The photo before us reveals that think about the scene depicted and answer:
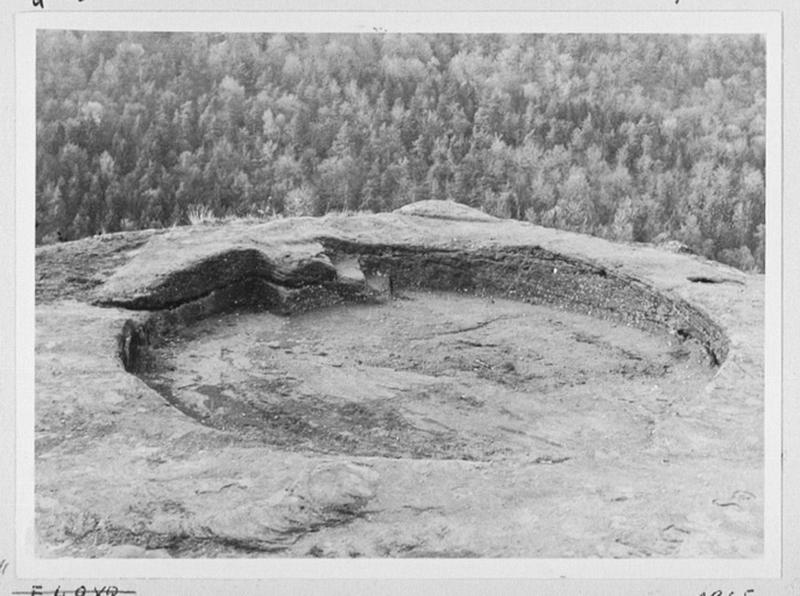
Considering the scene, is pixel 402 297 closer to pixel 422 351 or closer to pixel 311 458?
pixel 422 351

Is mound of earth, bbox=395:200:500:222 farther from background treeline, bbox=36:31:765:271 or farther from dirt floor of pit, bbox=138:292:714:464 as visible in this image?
→ dirt floor of pit, bbox=138:292:714:464

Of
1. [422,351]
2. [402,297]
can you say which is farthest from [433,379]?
[402,297]

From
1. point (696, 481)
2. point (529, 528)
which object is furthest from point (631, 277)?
point (529, 528)

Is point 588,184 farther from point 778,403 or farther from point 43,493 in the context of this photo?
point 43,493

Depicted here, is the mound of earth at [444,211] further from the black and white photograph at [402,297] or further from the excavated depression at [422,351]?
the excavated depression at [422,351]

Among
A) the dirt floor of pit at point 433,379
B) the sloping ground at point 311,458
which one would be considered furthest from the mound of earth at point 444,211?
the sloping ground at point 311,458

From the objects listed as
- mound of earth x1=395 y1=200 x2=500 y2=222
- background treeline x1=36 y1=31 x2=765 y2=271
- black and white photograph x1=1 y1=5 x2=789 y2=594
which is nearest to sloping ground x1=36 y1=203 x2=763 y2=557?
black and white photograph x1=1 y1=5 x2=789 y2=594
